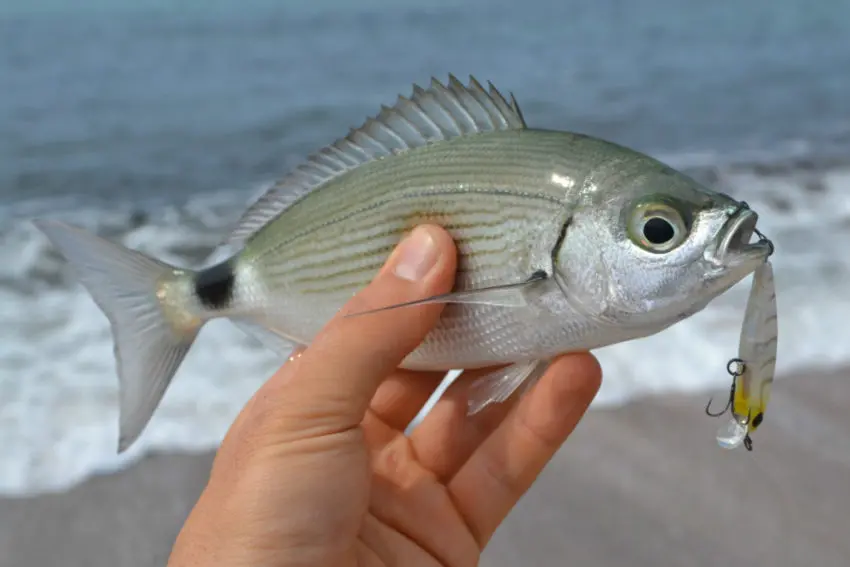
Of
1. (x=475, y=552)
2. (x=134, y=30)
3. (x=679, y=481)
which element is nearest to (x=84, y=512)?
(x=475, y=552)

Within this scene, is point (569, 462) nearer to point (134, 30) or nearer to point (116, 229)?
point (116, 229)

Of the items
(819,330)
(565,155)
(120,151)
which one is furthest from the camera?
(120,151)

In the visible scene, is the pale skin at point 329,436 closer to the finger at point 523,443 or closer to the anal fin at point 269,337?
the finger at point 523,443

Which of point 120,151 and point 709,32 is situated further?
point 709,32

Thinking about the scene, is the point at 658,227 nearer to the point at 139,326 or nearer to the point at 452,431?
the point at 452,431

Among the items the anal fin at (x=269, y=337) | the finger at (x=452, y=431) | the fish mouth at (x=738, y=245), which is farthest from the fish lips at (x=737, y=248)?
the anal fin at (x=269, y=337)

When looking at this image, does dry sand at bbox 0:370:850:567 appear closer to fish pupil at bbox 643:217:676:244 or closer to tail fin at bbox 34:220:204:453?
tail fin at bbox 34:220:204:453
